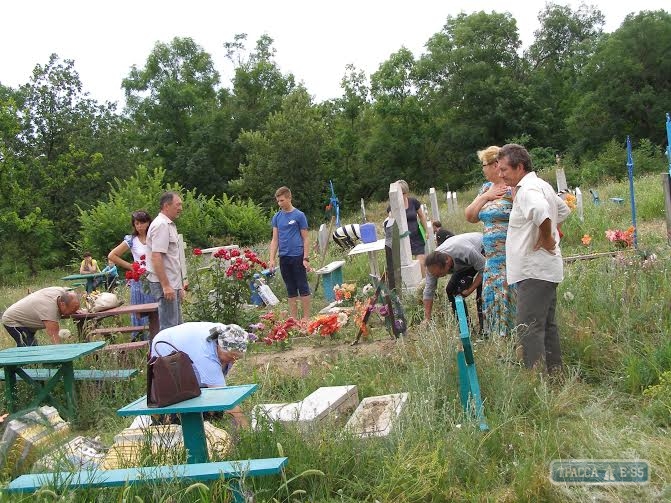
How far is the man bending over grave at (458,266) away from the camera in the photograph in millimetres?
5805

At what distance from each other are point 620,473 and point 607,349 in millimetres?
2123

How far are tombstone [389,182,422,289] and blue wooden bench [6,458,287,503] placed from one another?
Result: 516 centimetres

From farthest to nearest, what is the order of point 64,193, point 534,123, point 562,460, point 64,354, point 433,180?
point 433,180 → point 534,123 → point 64,193 → point 64,354 → point 562,460

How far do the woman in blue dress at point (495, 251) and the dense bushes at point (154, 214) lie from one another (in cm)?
1426

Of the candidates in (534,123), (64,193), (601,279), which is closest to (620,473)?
(601,279)

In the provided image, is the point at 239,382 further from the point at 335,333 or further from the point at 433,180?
the point at 433,180

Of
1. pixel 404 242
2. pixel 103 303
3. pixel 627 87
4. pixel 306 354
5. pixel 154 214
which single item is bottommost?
pixel 306 354

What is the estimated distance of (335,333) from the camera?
691 centimetres

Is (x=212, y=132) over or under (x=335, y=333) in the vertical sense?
over

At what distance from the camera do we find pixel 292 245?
819cm

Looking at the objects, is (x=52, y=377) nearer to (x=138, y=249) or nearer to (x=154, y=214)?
(x=138, y=249)

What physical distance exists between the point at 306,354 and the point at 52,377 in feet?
6.91

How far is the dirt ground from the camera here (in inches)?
233

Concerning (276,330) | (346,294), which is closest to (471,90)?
(346,294)
